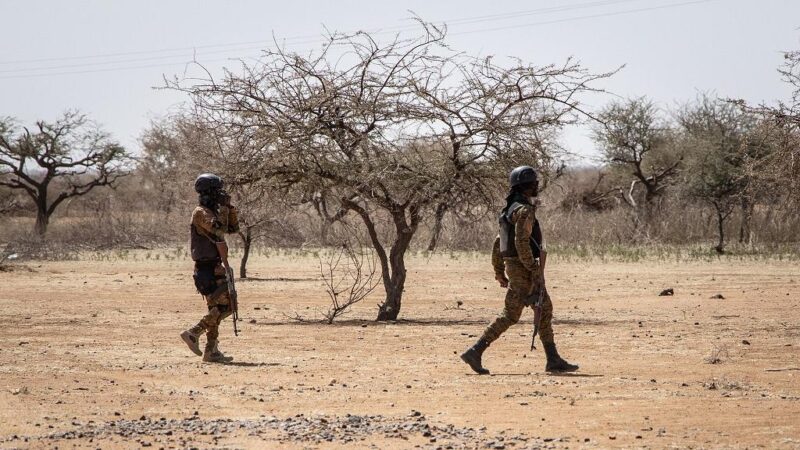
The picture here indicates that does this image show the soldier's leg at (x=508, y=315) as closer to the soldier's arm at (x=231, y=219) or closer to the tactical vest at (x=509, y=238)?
the tactical vest at (x=509, y=238)

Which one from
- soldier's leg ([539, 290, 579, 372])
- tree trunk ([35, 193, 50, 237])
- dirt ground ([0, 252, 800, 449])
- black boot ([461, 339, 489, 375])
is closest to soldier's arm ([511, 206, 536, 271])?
soldier's leg ([539, 290, 579, 372])

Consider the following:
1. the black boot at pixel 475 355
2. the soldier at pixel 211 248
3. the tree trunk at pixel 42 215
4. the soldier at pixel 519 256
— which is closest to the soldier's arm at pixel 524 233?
the soldier at pixel 519 256

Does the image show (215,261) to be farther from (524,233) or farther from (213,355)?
(524,233)

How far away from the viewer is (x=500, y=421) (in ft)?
28.2

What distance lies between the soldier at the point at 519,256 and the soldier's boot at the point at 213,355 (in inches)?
104

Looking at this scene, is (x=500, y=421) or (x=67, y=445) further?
(x=500, y=421)

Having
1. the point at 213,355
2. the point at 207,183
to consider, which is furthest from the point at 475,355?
the point at 207,183

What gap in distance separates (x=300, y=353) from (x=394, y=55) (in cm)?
440

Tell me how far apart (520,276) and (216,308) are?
309 cm

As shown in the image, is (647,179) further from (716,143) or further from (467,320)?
(467,320)

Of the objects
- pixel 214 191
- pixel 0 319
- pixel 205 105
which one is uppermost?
pixel 205 105

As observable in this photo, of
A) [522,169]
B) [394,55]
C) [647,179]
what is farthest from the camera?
[647,179]

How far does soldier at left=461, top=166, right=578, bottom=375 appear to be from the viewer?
10570 millimetres

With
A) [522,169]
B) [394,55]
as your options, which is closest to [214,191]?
[522,169]
